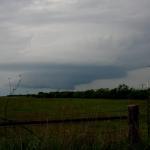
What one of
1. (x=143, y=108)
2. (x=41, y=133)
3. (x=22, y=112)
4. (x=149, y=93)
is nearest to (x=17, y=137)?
(x=41, y=133)

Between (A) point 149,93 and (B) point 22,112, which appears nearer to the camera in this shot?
(A) point 149,93

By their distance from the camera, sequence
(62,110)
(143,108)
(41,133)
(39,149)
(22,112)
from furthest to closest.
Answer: (22,112) < (143,108) < (62,110) < (41,133) < (39,149)

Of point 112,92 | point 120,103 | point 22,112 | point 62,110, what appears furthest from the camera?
point 112,92

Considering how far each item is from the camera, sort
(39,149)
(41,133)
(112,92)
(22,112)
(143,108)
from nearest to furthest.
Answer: (39,149) < (41,133) < (143,108) < (22,112) < (112,92)

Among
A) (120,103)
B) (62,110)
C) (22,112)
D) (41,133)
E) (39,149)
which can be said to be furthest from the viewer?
(120,103)

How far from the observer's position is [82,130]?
1159cm

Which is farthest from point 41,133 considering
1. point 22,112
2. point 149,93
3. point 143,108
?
point 22,112

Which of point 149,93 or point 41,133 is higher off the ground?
point 149,93

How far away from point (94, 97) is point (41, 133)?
36837 millimetres

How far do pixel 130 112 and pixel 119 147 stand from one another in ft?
2.57

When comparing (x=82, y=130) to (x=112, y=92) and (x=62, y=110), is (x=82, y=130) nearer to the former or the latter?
(x=62, y=110)

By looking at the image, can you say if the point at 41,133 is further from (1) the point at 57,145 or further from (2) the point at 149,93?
(2) the point at 149,93

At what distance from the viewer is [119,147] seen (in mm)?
11133

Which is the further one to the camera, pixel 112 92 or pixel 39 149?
pixel 112 92
